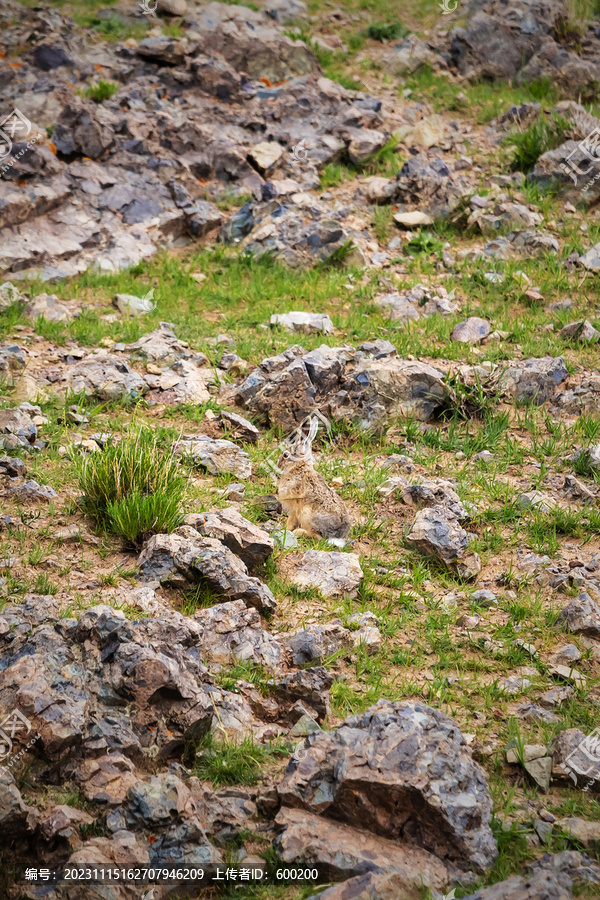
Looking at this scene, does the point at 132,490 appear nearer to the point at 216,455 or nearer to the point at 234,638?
the point at 216,455

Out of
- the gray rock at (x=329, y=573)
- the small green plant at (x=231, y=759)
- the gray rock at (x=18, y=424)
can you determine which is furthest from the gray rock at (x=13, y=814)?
the gray rock at (x=18, y=424)

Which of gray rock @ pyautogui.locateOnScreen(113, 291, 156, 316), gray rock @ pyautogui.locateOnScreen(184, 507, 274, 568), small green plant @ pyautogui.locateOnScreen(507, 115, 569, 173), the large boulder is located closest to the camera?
gray rock @ pyautogui.locateOnScreen(184, 507, 274, 568)

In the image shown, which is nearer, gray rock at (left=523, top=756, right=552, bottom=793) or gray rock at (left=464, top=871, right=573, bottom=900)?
gray rock at (left=464, top=871, right=573, bottom=900)

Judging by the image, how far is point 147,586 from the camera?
13.1ft

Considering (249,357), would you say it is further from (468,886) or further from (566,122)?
(566,122)

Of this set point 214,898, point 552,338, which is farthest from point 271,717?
point 552,338

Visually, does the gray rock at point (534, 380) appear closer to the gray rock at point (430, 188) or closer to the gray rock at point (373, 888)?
the gray rock at point (430, 188)

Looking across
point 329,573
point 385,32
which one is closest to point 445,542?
point 329,573

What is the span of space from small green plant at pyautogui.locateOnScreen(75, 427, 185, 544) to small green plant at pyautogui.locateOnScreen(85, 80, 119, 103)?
767 centimetres

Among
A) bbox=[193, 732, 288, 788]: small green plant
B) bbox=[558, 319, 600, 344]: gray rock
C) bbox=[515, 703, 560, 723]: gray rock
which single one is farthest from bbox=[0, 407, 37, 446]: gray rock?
bbox=[558, 319, 600, 344]: gray rock

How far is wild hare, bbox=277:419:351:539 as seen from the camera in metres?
4.84

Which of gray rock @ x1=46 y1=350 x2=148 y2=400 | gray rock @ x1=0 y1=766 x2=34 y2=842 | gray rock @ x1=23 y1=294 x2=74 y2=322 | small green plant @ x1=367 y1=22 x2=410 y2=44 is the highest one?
small green plant @ x1=367 y1=22 x2=410 y2=44

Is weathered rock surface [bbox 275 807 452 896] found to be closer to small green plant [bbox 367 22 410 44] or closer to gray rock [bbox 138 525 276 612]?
gray rock [bbox 138 525 276 612]

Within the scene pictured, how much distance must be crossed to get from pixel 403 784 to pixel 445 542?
2008 millimetres
